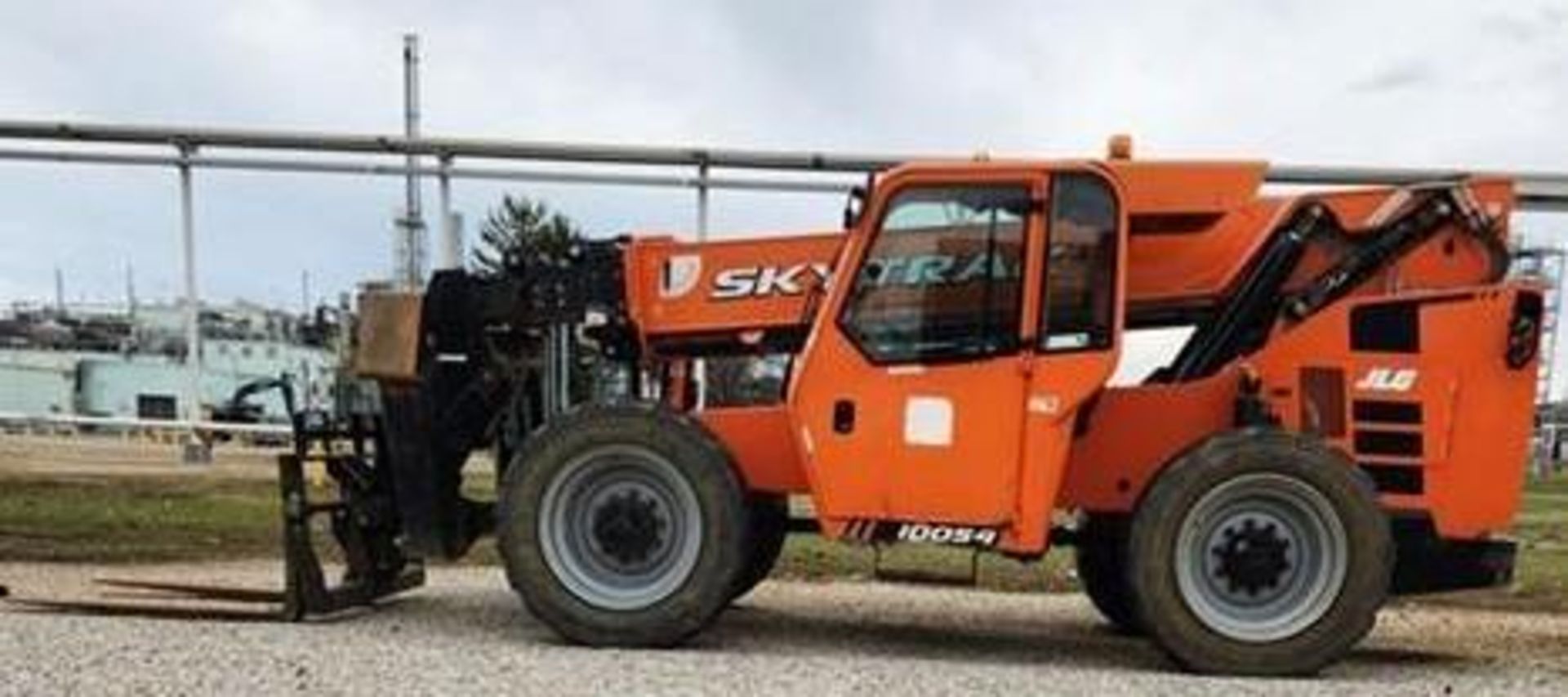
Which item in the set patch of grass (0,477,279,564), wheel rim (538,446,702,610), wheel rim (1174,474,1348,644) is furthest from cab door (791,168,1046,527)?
patch of grass (0,477,279,564)

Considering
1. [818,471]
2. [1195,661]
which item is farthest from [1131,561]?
[818,471]

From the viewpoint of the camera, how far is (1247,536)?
10.3 m

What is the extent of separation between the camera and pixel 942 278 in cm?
1048

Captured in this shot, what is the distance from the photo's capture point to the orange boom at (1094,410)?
404 inches

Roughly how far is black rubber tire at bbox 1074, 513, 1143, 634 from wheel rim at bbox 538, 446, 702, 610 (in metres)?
2.14

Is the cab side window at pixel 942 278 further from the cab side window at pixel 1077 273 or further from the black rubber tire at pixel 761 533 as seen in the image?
the black rubber tire at pixel 761 533

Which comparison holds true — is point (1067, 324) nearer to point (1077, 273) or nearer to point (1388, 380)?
point (1077, 273)

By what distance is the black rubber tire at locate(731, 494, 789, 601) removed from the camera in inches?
424

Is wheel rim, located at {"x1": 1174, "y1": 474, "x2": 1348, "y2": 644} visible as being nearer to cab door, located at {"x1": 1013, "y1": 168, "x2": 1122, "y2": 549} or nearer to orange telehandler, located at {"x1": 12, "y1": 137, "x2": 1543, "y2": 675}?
orange telehandler, located at {"x1": 12, "y1": 137, "x2": 1543, "y2": 675}

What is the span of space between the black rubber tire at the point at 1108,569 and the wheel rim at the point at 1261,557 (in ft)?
1.22

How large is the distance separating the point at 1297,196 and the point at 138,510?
11227mm

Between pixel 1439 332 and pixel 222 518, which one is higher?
pixel 1439 332

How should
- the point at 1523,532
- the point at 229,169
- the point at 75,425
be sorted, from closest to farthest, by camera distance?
the point at 229,169 → the point at 75,425 → the point at 1523,532

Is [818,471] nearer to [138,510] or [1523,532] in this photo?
[138,510]
